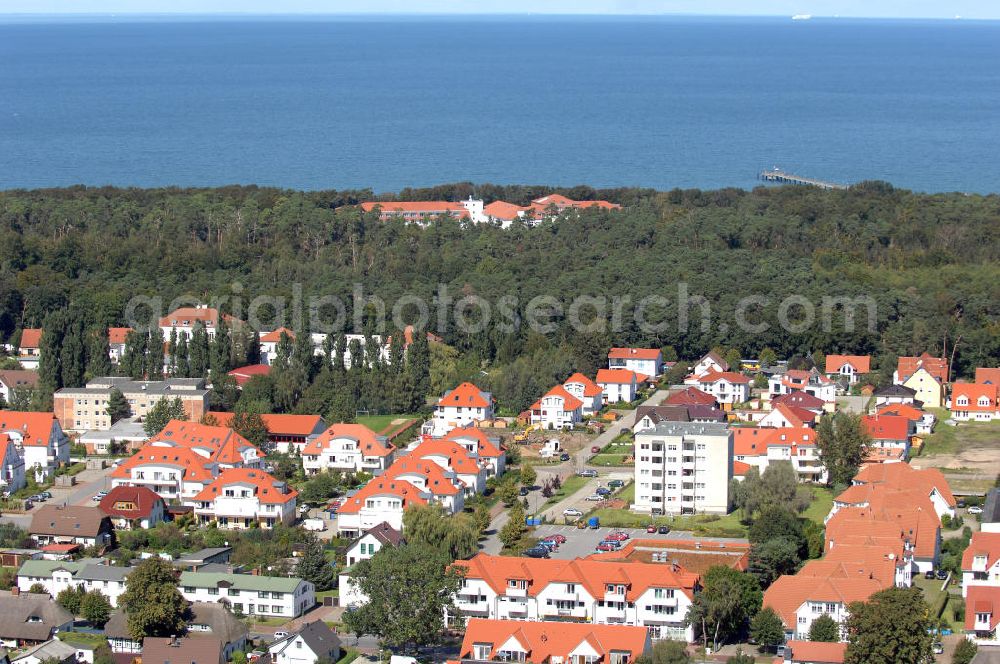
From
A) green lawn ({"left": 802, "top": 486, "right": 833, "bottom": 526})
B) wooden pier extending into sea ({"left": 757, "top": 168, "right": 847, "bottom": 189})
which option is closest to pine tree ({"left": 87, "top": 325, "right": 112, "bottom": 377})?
green lawn ({"left": 802, "top": 486, "right": 833, "bottom": 526})

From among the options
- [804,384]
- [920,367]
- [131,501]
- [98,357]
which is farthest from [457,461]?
[920,367]

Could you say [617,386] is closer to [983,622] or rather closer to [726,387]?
[726,387]

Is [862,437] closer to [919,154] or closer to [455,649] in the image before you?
[455,649]

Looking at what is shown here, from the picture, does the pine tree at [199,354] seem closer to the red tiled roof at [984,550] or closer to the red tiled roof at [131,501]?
the red tiled roof at [131,501]

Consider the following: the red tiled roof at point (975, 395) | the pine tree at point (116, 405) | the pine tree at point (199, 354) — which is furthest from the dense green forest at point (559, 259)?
the pine tree at point (116, 405)

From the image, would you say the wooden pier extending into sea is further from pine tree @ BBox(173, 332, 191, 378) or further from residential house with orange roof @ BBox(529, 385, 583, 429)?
pine tree @ BBox(173, 332, 191, 378)

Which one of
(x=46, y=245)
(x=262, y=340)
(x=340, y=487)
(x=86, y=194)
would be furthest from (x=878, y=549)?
(x=86, y=194)
